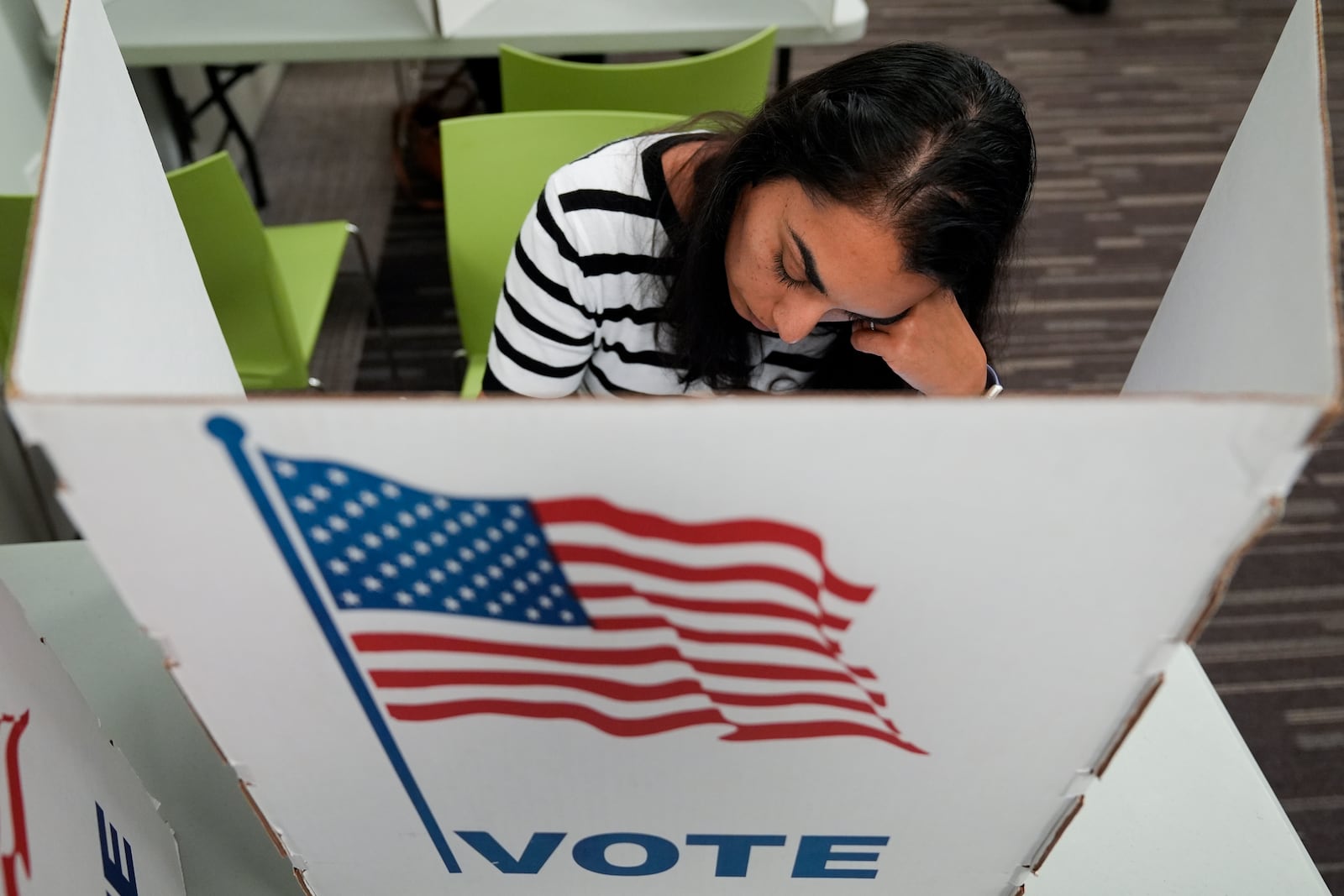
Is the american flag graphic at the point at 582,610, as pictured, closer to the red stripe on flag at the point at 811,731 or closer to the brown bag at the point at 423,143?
the red stripe on flag at the point at 811,731

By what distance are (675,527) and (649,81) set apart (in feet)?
4.61

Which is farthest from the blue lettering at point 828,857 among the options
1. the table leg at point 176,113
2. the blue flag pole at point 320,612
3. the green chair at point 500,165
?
the table leg at point 176,113

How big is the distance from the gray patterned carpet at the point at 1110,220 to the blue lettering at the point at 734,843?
1189mm

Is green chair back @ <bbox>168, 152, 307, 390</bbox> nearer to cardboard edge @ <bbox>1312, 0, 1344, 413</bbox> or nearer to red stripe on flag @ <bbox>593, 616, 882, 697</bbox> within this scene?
red stripe on flag @ <bbox>593, 616, 882, 697</bbox>

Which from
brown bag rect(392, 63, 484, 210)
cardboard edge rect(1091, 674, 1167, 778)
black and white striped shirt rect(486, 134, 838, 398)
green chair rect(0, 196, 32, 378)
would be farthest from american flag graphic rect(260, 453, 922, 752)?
brown bag rect(392, 63, 484, 210)

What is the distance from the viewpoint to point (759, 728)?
51 centimetres

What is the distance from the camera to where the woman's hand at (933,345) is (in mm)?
1007

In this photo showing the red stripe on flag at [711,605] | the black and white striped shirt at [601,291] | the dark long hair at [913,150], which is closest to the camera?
the red stripe on flag at [711,605]

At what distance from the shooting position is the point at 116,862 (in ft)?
1.97

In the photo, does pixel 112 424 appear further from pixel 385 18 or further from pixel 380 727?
pixel 385 18

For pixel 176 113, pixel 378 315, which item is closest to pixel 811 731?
pixel 378 315

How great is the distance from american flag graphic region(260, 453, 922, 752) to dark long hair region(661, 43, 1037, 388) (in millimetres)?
483

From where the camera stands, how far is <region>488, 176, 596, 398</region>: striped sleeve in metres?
1.11

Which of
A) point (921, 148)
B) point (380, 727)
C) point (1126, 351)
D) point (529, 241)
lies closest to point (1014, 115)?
point (921, 148)
